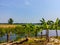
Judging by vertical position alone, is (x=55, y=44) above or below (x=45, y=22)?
below

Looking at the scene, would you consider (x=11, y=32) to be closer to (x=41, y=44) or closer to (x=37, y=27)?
(x=37, y=27)

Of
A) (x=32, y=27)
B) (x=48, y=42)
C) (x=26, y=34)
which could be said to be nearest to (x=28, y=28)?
(x=32, y=27)

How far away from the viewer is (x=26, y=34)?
59.7 meters

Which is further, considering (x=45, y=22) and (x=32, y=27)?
(x=32, y=27)

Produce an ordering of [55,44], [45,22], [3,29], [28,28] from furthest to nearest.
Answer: [3,29] < [28,28] < [45,22] < [55,44]

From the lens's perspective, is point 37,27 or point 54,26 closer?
point 54,26

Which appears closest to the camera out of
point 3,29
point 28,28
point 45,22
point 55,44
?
point 55,44

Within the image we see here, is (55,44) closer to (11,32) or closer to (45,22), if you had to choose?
(45,22)

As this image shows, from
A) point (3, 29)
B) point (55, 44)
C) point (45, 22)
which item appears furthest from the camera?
point (3, 29)

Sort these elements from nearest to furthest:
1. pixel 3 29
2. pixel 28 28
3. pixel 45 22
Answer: pixel 45 22
pixel 28 28
pixel 3 29

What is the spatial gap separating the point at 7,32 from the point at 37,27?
9.89m

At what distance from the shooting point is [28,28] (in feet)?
180

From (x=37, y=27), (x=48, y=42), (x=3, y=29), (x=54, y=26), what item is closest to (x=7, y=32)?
(x=3, y=29)

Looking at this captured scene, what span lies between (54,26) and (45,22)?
6897 mm
